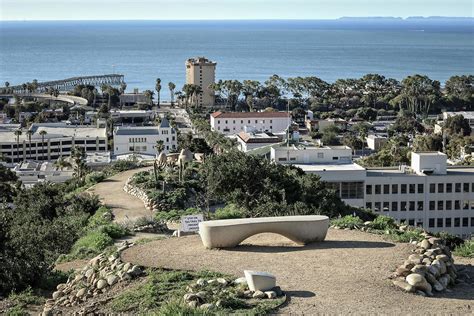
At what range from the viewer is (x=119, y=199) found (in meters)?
23.8

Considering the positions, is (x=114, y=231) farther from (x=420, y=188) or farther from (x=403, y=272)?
(x=420, y=188)

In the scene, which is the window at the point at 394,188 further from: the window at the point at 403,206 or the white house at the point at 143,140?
the white house at the point at 143,140

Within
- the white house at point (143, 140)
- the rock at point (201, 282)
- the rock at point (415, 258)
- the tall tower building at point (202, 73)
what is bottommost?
the white house at point (143, 140)

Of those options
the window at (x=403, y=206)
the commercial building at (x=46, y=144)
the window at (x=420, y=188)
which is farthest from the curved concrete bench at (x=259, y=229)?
the commercial building at (x=46, y=144)

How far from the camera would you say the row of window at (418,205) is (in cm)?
3078

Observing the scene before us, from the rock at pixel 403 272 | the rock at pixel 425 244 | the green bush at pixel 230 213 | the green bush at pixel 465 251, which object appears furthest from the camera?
the green bush at pixel 230 213

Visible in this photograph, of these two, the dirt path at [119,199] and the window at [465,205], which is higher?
the dirt path at [119,199]

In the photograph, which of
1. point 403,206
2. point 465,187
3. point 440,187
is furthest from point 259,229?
point 465,187

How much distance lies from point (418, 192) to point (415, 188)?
21cm

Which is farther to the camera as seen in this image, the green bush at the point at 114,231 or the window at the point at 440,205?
the window at the point at 440,205

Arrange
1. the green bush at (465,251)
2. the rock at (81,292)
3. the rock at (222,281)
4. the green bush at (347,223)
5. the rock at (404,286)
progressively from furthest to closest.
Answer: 1. the green bush at (347,223)
2. the green bush at (465,251)
3. the rock at (81,292)
4. the rock at (222,281)
5. the rock at (404,286)

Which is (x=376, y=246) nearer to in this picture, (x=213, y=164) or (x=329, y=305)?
(x=329, y=305)

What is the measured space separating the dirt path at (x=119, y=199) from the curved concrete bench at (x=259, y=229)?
710cm

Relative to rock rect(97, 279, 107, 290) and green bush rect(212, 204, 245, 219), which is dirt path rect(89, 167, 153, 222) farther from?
rock rect(97, 279, 107, 290)
